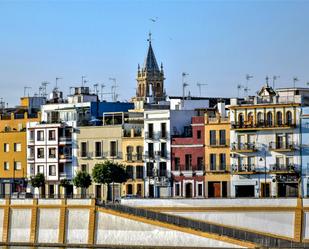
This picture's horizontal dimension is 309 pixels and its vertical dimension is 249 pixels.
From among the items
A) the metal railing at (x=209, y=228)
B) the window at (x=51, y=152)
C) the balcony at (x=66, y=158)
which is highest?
the window at (x=51, y=152)

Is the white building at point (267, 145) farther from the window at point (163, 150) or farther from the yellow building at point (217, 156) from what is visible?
the window at point (163, 150)

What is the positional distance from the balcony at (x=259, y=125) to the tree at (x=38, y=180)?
1919cm

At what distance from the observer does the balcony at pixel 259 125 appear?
323 ft

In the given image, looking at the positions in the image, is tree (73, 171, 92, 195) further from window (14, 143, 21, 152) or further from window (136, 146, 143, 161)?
window (14, 143, 21, 152)

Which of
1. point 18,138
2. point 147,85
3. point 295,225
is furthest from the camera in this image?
point 147,85

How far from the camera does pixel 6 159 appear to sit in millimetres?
119000

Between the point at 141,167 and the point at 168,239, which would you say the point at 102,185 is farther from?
the point at 168,239

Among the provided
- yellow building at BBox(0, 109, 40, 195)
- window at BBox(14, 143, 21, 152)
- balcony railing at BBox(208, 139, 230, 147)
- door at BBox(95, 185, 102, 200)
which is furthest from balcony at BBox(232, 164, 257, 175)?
window at BBox(14, 143, 21, 152)

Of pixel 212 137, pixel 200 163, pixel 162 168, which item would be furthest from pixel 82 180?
pixel 212 137

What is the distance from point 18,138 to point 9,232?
2005cm

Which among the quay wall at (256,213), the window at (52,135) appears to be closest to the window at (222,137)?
the quay wall at (256,213)

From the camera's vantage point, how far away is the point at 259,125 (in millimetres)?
99938

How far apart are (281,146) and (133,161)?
14.5 meters

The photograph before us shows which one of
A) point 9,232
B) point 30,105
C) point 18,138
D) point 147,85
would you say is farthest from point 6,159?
point 147,85
